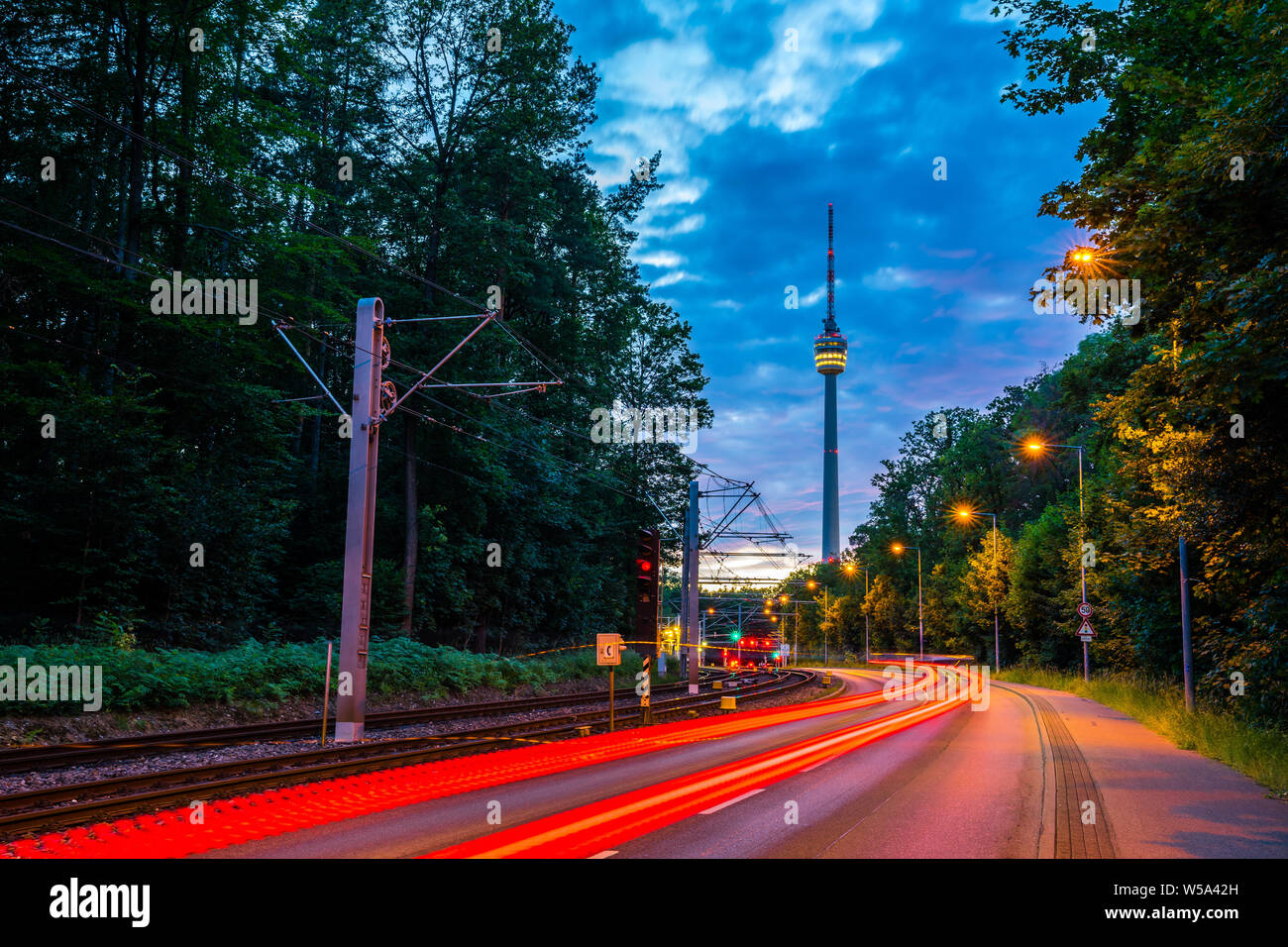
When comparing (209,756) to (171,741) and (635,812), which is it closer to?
(171,741)

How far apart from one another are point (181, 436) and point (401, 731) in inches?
561

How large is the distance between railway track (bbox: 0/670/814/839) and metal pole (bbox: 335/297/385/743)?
1120 mm

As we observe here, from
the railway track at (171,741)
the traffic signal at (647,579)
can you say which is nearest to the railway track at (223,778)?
the railway track at (171,741)

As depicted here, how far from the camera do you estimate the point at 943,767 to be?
15125 mm

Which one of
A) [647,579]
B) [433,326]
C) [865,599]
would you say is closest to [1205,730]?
[647,579]

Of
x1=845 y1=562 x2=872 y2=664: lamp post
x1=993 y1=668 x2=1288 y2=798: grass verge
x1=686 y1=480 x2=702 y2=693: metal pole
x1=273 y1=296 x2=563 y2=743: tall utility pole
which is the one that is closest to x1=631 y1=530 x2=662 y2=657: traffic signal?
x1=273 y1=296 x2=563 y2=743: tall utility pole

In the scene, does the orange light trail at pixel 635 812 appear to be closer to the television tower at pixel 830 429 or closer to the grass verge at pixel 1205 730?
the grass verge at pixel 1205 730

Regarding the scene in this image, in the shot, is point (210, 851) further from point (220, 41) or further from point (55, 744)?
point (220, 41)

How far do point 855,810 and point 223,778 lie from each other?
8.86 meters

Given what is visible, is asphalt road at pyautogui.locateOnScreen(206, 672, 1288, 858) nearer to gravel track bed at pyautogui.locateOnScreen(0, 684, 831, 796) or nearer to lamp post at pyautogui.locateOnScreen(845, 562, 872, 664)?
gravel track bed at pyautogui.locateOnScreen(0, 684, 831, 796)

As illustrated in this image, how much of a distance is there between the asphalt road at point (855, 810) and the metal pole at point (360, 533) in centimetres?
585

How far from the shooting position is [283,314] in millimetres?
32000

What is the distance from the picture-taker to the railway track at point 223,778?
386 inches
